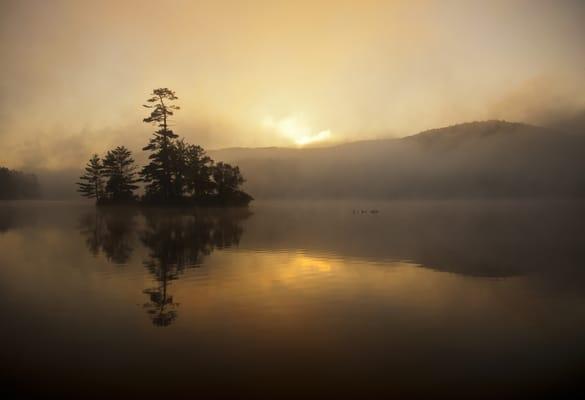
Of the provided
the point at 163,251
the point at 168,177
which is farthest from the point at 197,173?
the point at 163,251

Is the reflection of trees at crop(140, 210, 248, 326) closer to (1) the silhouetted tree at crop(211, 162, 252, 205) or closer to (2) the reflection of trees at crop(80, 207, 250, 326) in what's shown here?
(2) the reflection of trees at crop(80, 207, 250, 326)

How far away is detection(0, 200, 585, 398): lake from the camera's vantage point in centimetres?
775

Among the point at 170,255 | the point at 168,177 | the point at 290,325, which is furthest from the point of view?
the point at 168,177

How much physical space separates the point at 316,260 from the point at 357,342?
453 inches

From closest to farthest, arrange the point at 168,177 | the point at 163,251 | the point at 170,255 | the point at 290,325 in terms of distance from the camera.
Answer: the point at 290,325 < the point at 170,255 < the point at 163,251 < the point at 168,177

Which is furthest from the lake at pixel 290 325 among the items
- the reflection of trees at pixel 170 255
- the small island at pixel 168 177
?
the small island at pixel 168 177

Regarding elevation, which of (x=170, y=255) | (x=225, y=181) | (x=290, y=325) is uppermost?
(x=225, y=181)

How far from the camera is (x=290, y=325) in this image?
422 inches

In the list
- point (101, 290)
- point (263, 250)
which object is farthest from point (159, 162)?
point (101, 290)

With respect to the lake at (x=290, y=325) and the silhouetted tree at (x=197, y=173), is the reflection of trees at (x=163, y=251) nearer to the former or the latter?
the lake at (x=290, y=325)

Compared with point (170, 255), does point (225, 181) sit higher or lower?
higher

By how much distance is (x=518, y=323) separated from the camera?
36.8ft

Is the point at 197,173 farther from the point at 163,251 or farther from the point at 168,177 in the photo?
the point at 163,251

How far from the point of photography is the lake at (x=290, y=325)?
7746 mm
